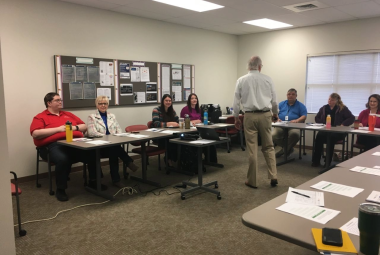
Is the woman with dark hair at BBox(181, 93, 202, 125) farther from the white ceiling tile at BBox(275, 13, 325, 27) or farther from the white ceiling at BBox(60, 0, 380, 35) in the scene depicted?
the white ceiling tile at BBox(275, 13, 325, 27)

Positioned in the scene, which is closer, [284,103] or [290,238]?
[290,238]

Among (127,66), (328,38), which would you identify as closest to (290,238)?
(127,66)

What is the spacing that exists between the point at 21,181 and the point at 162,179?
1.98 metres

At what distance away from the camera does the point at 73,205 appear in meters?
3.31

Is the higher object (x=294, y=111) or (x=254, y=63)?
(x=254, y=63)

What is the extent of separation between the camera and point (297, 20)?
5.77 metres

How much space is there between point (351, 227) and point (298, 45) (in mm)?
5994

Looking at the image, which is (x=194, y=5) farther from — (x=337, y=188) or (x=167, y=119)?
(x=337, y=188)

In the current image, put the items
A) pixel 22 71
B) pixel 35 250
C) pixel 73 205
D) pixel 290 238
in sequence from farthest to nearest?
pixel 22 71
pixel 73 205
pixel 35 250
pixel 290 238

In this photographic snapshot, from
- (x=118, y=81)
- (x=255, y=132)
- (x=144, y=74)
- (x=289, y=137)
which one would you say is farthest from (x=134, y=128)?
(x=289, y=137)

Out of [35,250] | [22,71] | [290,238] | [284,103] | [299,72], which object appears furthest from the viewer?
[299,72]

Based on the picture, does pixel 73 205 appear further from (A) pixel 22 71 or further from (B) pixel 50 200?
(A) pixel 22 71

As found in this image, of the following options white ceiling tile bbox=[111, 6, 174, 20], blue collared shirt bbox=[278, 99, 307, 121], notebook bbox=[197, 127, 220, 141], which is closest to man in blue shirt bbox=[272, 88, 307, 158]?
blue collared shirt bbox=[278, 99, 307, 121]

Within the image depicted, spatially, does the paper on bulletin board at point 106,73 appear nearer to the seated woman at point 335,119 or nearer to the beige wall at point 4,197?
the beige wall at point 4,197
